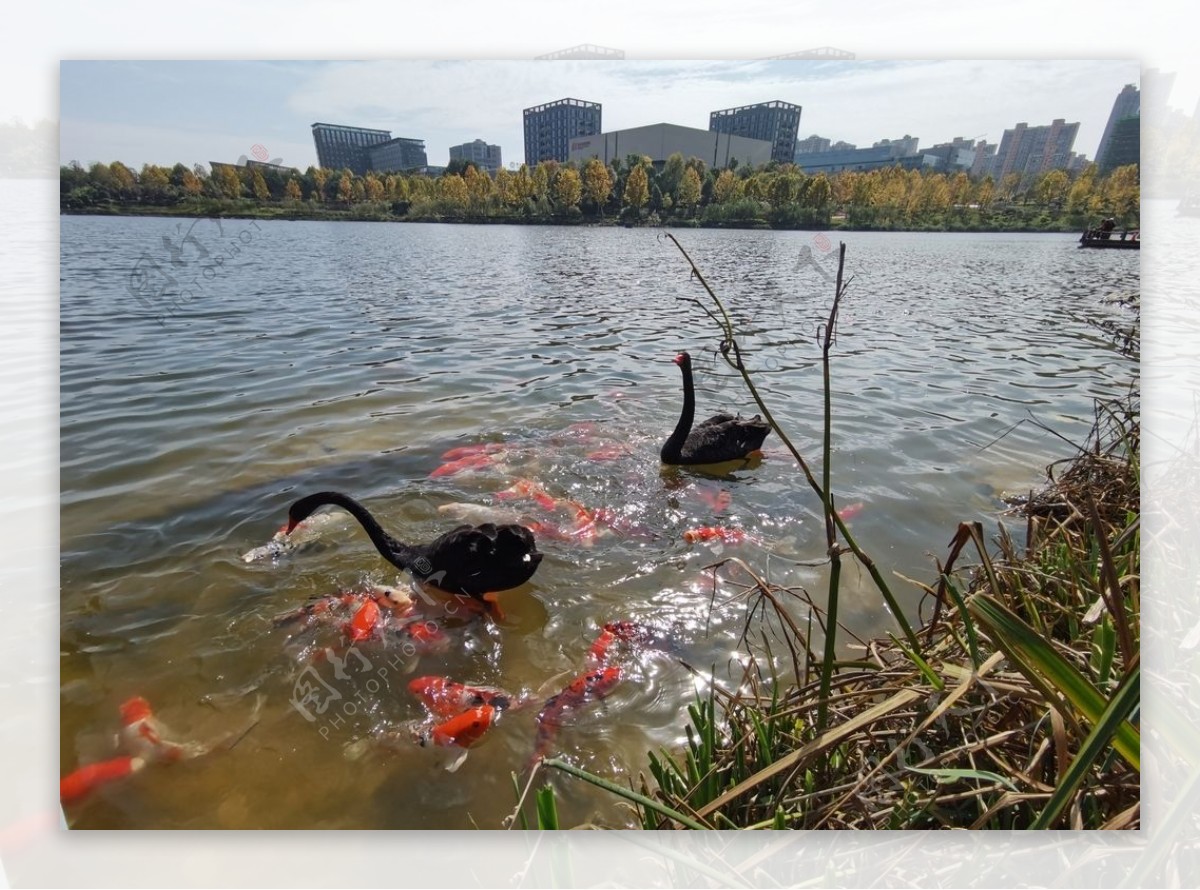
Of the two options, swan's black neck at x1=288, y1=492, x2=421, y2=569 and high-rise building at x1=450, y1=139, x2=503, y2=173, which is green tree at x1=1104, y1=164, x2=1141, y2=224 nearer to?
high-rise building at x1=450, y1=139, x2=503, y2=173

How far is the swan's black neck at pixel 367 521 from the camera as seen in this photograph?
3.80 m

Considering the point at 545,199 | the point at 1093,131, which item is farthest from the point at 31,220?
the point at 1093,131

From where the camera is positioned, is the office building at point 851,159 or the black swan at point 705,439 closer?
the office building at point 851,159

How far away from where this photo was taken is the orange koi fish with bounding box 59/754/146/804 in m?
2.45

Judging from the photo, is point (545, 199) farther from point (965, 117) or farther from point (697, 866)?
point (697, 866)

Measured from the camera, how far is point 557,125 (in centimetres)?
333

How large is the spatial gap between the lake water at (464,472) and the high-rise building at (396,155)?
4.22 ft

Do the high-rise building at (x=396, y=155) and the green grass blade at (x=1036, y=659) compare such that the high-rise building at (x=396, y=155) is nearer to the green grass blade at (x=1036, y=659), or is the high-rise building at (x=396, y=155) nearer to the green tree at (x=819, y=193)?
the green tree at (x=819, y=193)

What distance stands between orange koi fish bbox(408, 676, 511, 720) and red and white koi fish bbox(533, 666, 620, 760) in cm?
22

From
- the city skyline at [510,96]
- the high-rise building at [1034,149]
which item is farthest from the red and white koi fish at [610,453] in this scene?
the high-rise building at [1034,149]

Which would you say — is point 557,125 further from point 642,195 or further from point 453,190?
point 642,195

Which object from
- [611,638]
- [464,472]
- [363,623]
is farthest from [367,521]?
[464,472]

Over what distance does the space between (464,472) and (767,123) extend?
12.4 feet

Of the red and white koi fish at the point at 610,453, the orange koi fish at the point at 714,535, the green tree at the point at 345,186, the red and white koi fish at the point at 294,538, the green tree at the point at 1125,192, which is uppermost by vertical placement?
the green tree at the point at 345,186
